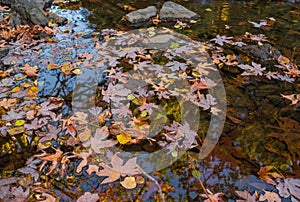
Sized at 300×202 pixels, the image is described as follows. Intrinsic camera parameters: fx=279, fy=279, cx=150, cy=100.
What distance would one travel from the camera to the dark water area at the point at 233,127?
6.35 ft

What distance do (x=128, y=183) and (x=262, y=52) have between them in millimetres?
2464

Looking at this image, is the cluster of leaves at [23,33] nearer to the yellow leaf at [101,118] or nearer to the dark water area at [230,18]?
the dark water area at [230,18]

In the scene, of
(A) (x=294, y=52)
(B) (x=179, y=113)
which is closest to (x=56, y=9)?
(B) (x=179, y=113)

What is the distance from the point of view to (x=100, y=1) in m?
5.49

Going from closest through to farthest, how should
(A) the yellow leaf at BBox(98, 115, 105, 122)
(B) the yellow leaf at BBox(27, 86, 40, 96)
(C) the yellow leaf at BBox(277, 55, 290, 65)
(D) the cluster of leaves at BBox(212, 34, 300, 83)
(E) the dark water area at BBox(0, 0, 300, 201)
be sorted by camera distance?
(E) the dark water area at BBox(0, 0, 300, 201), (A) the yellow leaf at BBox(98, 115, 105, 122), (B) the yellow leaf at BBox(27, 86, 40, 96), (D) the cluster of leaves at BBox(212, 34, 300, 83), (C) the yellow leaf at BBox(277, 55, 290, 65)

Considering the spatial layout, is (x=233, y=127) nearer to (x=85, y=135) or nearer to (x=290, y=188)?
(x=290, y=188)

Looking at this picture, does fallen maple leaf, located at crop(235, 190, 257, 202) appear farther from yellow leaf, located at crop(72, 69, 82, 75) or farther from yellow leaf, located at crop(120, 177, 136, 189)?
yellow leaf, located at crop(72, 69, 82, 75)

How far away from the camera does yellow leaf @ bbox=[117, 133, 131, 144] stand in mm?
2252

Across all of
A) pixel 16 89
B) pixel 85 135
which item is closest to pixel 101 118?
pixel 85 135

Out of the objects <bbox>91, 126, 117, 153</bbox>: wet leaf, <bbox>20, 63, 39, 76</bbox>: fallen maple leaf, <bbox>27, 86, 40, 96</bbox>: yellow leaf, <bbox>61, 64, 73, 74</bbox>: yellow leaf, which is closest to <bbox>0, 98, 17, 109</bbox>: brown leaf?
<bbox>27, 86, 40, 96</bbox>: yellow leaf

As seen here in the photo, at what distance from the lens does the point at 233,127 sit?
2.42 metres

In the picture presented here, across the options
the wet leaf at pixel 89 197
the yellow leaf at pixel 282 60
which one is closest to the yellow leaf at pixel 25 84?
the wet leaf at pixel 89 197

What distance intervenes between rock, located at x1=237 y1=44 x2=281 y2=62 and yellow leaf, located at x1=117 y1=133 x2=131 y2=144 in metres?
2.04

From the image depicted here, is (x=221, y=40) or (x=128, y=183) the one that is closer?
(x=128, y=183)
